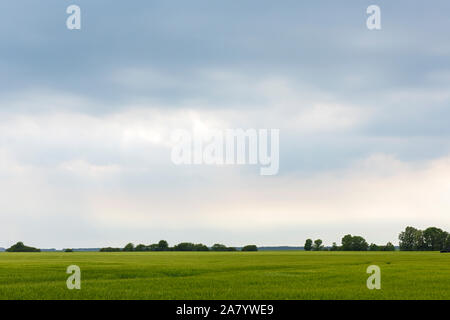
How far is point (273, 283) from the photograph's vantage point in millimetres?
32438

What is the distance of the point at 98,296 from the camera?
82.8 feet

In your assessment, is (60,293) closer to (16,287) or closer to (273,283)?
(16,287)

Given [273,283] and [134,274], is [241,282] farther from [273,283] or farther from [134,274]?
[134,274]

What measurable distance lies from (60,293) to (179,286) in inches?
301

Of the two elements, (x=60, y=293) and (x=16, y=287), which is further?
(x=16, y=287)

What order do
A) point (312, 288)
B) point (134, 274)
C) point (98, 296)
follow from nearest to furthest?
point (98, 296) → point (312, 288) → point (134, 274)

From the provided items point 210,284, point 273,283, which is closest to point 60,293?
point 210,284
